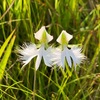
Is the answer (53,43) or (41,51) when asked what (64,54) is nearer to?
(41,51)

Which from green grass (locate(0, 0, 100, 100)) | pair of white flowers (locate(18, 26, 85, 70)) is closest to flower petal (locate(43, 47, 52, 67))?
pair of white flowers (locate(18, 26, 85, 70))

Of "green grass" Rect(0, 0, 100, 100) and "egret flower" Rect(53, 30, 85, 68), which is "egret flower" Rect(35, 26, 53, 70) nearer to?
"egret flower" Rect(53, 30, 85, 68)

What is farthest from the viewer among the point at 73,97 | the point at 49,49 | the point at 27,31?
the point at 27,31

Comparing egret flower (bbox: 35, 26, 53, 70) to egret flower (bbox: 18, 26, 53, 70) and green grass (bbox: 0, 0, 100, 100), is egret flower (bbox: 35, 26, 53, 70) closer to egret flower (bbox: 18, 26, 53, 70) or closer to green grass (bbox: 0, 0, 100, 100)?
egret flower (bbox: 18, 26, 53, 70)

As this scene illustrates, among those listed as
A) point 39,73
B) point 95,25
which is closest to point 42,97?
point 39,73

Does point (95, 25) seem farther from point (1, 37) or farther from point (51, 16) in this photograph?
point (1, 37)

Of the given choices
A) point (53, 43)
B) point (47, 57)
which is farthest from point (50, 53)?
point (53, 43)

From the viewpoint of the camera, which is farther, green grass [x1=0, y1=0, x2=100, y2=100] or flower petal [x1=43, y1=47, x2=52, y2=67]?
green grass [x1=0, y1=0, x2=100, y2=100]

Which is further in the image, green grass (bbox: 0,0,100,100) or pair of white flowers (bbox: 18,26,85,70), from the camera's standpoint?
green grass (bbox: 0,0,100,100)

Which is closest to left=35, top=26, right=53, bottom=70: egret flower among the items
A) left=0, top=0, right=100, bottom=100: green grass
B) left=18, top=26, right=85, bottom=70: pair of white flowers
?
left=18, top=26, right=85, bottom=70: pair of white flowers
